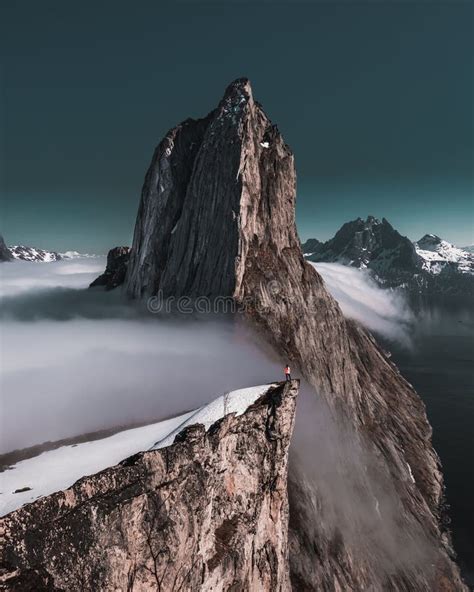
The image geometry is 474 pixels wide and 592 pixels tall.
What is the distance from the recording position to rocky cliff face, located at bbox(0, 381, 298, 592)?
1595 centimetres

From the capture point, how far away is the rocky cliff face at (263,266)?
6612 cm

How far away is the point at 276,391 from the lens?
29.1 m

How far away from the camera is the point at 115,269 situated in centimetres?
12838

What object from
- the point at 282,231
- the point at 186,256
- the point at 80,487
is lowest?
the point at 80,487

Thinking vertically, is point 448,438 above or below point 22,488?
below

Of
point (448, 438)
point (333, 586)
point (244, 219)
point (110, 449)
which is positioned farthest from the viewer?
point (448, 438)

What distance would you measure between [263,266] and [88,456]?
52768mm

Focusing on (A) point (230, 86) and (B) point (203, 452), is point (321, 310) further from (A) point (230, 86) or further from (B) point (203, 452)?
(B) point (203, 452)

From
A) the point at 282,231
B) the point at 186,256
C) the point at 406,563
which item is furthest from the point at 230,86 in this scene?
A: the point at 406,563

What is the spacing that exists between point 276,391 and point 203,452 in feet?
29.2
